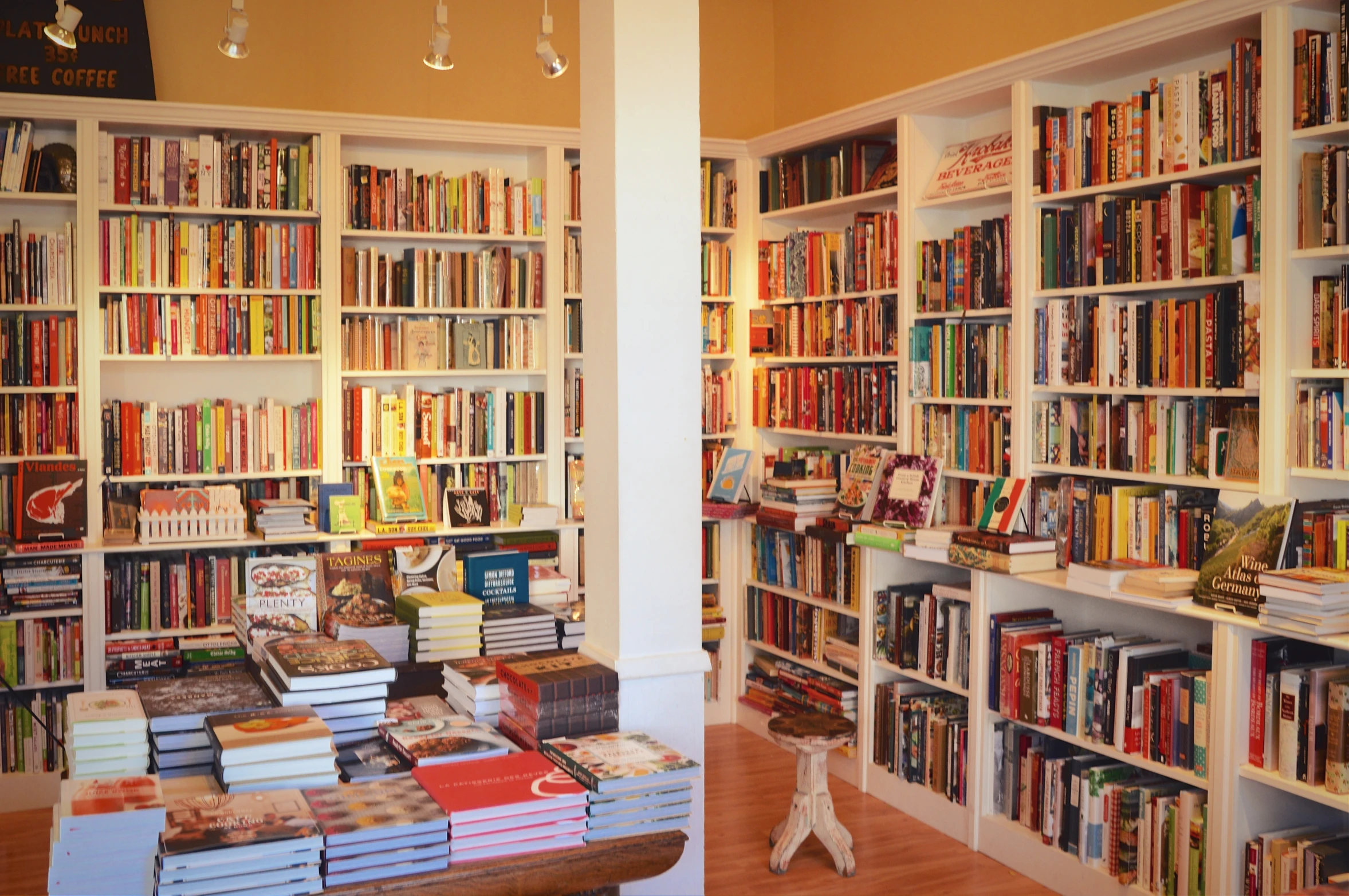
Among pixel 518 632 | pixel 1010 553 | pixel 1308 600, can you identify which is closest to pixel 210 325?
pixel 518 632

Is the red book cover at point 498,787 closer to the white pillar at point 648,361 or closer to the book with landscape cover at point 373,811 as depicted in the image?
the book with landscape cover at point 373,811

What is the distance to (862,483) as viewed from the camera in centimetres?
500

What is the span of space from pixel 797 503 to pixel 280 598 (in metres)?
2.63

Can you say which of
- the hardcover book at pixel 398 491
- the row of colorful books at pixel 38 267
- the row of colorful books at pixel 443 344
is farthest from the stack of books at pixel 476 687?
the row of colorful books at pixel 38 267

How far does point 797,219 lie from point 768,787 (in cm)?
268

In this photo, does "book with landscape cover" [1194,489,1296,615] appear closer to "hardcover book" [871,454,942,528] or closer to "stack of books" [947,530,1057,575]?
"stack of books" [947,530,1057,575]

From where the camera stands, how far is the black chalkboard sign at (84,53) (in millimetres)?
4926

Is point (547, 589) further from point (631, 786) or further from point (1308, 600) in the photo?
point (1308, 600)

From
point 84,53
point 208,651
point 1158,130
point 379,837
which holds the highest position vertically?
point 84,53

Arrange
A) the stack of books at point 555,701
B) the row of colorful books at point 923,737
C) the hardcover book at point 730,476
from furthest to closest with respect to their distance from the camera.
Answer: the hardcover book at point 730,476
the row of colorful books at point 923,737
the stack of books at point 555,701

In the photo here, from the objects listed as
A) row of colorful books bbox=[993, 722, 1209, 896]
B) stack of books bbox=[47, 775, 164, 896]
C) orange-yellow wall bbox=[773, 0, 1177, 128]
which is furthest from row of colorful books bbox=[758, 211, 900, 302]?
stack of books bbox=[47, 775, 164, 896]

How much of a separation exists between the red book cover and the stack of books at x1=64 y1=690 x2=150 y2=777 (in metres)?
0.56

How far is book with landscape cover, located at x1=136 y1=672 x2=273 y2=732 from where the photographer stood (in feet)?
7.97

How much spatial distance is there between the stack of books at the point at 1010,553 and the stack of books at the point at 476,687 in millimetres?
1913
